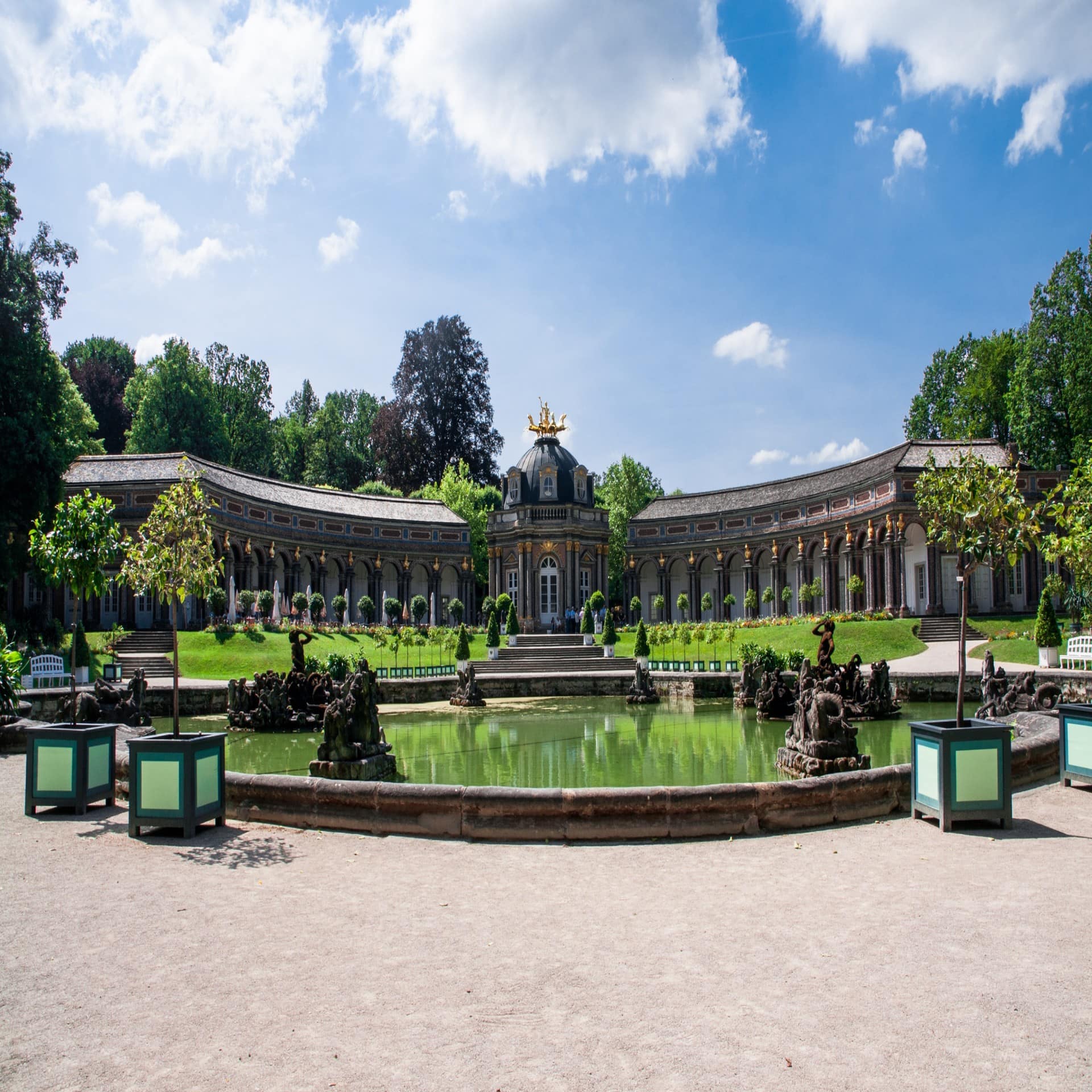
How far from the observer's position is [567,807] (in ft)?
25.9

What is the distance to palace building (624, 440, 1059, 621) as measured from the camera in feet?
131

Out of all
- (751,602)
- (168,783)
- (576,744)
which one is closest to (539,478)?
(751,602)

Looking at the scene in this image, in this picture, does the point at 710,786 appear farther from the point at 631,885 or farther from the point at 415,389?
the point at 415,389

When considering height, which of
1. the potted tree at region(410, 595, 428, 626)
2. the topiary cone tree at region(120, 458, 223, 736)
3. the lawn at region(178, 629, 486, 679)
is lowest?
the lawn at region(178, 629, 486, 679)

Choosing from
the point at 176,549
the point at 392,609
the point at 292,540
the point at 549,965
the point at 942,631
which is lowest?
the point at 549,965

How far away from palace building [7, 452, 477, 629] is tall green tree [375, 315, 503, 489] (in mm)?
11041

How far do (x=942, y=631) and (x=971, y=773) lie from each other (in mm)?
30324

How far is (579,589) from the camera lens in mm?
48469

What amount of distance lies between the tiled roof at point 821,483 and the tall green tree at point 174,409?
29677 millimetres

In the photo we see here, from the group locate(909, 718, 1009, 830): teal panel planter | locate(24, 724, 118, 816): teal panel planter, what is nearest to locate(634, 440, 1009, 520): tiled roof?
locate(909, 718, 1009, 830): teal panel planter

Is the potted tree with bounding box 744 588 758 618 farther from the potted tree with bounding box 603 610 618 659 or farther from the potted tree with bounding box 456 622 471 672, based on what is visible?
the potted tree with bounding box 456 622 471 672

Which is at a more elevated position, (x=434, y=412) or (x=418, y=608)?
(x=434, y=412)

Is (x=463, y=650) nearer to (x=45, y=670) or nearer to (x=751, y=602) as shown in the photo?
(x=45, y=670)

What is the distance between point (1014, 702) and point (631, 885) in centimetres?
1286
